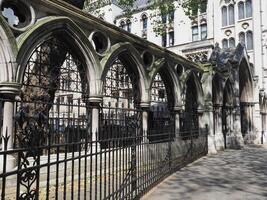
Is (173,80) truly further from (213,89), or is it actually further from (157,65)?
(213,89)

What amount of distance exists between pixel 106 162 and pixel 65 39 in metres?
3.37

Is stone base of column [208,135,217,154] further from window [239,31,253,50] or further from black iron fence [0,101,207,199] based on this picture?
window [239,31,253,50]

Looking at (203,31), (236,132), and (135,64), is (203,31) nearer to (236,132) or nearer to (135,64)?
(236,132)

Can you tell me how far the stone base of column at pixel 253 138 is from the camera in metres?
23.1

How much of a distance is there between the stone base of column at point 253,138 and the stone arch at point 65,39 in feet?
55.8

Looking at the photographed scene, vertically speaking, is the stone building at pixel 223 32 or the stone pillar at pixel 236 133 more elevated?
the stone building at pixel 223 32

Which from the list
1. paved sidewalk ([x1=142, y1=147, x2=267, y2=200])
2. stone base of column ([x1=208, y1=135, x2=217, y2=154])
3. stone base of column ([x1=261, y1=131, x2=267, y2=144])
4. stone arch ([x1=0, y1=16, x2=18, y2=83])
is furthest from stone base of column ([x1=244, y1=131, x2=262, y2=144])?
stone arch ([x1=0, y1=16, x2=18, y2=83])

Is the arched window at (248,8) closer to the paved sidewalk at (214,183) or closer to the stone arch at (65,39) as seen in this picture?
the paved sidewalk at (214,183)

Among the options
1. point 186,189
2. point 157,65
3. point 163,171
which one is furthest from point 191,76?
point 186,189

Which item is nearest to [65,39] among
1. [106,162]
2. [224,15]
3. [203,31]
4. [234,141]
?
[106,162]

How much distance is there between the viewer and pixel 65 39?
27.5 ft

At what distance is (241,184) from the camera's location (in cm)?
811

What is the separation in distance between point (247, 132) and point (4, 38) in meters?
20.6

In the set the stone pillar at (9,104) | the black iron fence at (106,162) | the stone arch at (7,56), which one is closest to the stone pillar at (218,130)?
the black iron fence at (106,162)
